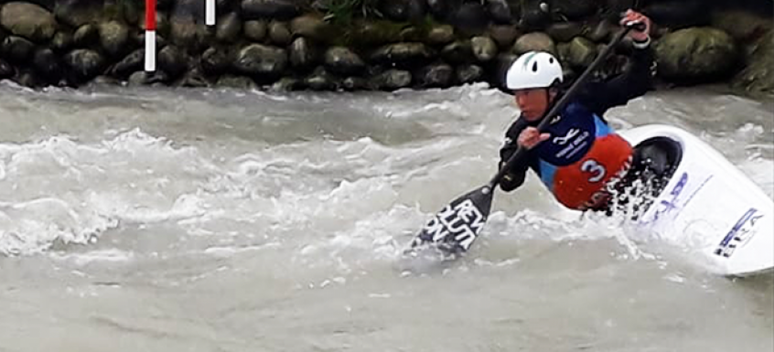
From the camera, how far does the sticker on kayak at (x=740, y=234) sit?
5367mm

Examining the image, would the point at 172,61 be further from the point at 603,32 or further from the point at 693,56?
the point at 693,56

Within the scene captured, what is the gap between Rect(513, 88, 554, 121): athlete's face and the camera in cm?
571

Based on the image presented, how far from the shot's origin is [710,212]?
5.63m

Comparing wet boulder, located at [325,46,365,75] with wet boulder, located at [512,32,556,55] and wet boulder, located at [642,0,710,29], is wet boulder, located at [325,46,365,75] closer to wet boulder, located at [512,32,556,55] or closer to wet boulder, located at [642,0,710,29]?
wet boulder, located at [512,32,556,55]

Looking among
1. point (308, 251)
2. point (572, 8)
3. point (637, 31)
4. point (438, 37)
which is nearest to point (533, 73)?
point (637, 31)

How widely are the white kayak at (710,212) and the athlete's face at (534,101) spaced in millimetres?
536

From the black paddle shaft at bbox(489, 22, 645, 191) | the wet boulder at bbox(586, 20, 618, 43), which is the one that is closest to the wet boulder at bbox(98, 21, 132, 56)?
the wet boulder at bbox(586, 20, 618, 43)

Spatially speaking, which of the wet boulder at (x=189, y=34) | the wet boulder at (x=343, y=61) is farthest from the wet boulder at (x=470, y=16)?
the wet boulder at (x=189, y=34)

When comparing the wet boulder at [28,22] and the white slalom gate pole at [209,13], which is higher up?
the white slalom gate pole at [209,13]

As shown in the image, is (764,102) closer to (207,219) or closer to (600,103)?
(600,103)

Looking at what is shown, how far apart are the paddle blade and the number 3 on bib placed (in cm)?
40

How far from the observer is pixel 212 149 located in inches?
289

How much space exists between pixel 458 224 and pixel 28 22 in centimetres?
443

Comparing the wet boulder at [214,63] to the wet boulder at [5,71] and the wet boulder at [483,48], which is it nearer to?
the wet boulder at [5,71]
